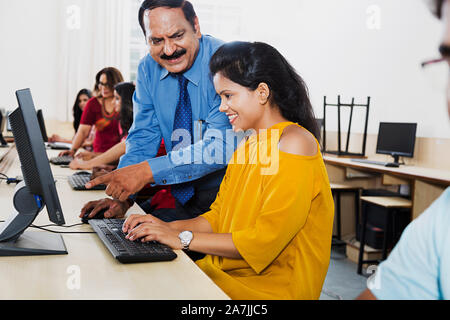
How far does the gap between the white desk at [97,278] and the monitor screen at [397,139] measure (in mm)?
2835

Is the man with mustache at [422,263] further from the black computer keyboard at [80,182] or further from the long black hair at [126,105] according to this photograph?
the long black hair at [126,105]

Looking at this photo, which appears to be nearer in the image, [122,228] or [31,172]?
[31,172]

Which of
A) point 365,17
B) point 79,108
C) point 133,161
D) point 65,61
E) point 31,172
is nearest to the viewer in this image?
point 31,172

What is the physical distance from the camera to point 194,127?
1.78 metres

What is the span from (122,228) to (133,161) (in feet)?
2.03

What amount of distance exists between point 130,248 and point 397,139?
9.82ft

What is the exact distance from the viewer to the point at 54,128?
552 cm

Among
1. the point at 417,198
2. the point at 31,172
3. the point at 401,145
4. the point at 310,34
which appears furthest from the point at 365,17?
the point at 31,172

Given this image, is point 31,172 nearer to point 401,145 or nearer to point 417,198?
→ point 417,198

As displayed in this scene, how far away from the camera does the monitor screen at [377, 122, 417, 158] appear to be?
3492mm

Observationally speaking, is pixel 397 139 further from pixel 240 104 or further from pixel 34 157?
pixel 34 157

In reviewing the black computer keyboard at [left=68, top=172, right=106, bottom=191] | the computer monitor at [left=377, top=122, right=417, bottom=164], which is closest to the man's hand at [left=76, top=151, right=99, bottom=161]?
the black computer keyboard at [left=68, top=172, right=106, bottom=191]

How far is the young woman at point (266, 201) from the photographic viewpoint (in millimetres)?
1128

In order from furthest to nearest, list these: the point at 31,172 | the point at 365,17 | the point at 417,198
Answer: the point at 365,17 → the point at 417,198 → the point at 31,172
